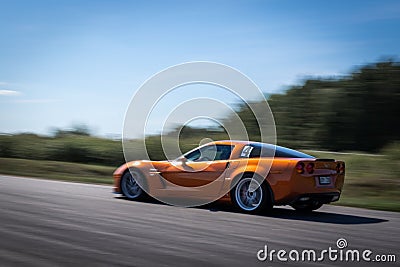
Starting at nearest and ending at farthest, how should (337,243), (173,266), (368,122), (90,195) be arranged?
(173,266)
(337,243)
(90,195)
(368,122)

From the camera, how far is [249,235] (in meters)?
7.73

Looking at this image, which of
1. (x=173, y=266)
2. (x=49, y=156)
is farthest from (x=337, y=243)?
(x=49, y=156)

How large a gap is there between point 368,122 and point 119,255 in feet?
85.2

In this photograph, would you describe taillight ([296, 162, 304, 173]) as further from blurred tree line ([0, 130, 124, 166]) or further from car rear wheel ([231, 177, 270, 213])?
blurred tree line ([0, 130, 124, 166])

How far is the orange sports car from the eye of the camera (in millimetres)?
10047

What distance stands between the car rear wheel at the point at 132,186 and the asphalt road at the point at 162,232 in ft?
1.25

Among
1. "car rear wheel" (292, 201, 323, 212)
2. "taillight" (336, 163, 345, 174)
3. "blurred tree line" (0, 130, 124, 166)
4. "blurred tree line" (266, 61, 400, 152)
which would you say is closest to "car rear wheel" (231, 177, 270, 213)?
"car rear wheel" (292, 201, 323, 212)

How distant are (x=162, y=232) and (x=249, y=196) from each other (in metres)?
3.01

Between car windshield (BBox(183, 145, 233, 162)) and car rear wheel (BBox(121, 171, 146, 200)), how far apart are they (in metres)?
1.22

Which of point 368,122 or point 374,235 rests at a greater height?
point 368,122

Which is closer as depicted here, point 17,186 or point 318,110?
point 17,186

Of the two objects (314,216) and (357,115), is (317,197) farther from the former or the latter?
(357,115)

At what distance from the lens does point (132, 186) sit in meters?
12.1

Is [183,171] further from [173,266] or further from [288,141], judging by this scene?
[288,141]
